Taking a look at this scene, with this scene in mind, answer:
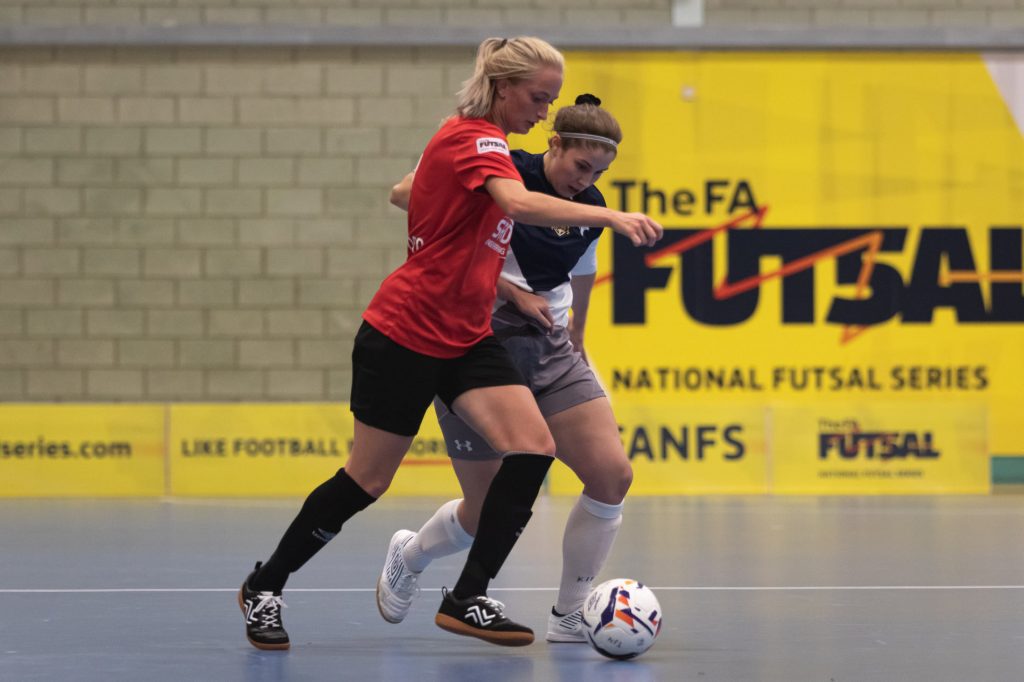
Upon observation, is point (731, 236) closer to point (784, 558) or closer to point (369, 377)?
point (784, 558)

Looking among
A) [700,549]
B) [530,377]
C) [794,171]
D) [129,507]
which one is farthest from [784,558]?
[794,171]

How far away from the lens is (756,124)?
1256cm

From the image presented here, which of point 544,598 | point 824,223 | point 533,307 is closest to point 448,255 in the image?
point 533,307

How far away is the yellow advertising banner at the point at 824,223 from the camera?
12.5 meters

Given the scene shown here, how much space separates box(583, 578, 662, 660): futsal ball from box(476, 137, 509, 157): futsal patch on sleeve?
1332 mm

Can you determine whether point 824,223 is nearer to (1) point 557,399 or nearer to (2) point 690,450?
(2) point 690,450

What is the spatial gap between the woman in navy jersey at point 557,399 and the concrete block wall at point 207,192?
306 inches

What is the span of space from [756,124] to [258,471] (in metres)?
5.03

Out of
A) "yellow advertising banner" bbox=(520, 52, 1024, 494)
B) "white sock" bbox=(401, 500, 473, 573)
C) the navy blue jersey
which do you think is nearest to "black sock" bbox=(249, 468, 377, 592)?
"white sock" bbox=(401, 500, 473, 573)

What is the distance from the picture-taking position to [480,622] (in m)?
4.11

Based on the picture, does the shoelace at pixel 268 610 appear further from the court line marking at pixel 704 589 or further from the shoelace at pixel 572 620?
the court line marking at pixel 704 589

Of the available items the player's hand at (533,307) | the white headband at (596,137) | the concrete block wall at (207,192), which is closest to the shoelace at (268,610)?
the player's hand at (533,307)

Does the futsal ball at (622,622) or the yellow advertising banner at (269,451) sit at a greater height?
the futsal ball at (622,622)

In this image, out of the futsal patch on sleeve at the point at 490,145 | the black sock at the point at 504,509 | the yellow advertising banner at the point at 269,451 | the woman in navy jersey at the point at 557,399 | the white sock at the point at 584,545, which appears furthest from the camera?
the yellow advertising banner at the point at 269,451
